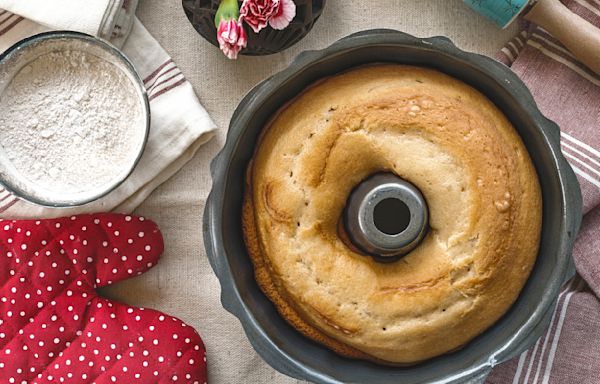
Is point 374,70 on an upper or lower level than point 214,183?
upper

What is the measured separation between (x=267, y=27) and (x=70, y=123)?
240mm

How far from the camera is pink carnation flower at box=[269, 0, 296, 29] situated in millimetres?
793

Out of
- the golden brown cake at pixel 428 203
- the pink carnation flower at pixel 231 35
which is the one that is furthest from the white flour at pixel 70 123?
the golden brown cake at pixel 428 203

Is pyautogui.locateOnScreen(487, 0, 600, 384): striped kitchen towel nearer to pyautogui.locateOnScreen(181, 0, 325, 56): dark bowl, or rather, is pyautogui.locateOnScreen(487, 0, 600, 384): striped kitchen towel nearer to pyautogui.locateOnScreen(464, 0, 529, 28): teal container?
pyautogui.locateOnScreen(464, 0, 529, 28): teal container

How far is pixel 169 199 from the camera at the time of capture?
3.05 ft

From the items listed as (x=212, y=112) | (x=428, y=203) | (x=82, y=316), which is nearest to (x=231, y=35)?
(x=212, y=112)

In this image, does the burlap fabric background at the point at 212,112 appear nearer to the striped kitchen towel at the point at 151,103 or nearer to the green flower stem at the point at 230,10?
the striped kitchen towel at the point at 151,103

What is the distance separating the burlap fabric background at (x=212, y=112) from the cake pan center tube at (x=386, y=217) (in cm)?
28

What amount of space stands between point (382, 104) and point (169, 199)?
1.13 feet

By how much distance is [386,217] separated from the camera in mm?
698

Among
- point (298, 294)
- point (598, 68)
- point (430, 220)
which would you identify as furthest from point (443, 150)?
point (598, 68)

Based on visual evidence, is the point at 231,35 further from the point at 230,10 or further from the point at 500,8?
the point at 500,8

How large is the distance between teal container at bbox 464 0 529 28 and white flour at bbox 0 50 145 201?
0.37 meters

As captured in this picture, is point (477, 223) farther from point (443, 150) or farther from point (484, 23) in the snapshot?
point (484, 23)
